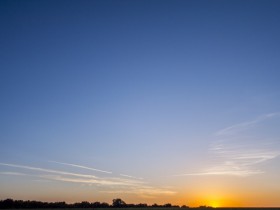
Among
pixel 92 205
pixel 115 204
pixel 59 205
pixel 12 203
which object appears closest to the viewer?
pixel 12 203

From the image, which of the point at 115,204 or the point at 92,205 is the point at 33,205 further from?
the point at 115,204

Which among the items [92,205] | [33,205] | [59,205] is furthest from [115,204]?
[33,205]

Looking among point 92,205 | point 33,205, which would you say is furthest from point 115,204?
point 33,205

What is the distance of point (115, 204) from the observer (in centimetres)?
19912

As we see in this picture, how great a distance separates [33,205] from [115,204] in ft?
218

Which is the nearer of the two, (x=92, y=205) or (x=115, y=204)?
(x=92, y=205)

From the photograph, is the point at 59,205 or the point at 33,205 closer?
the point at 33,205

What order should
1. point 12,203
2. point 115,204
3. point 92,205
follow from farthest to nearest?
point 115,204, point 92,205, point 12,203

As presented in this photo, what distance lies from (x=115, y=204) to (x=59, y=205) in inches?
1993

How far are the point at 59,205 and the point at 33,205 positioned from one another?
1598cm

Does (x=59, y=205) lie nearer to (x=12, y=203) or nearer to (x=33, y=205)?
(x=33, y=205)

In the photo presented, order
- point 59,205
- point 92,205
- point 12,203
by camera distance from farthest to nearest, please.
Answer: point 92,205, point 59,205, point 12,203

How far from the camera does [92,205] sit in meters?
177

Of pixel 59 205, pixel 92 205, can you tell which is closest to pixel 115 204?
pixel 92 205
